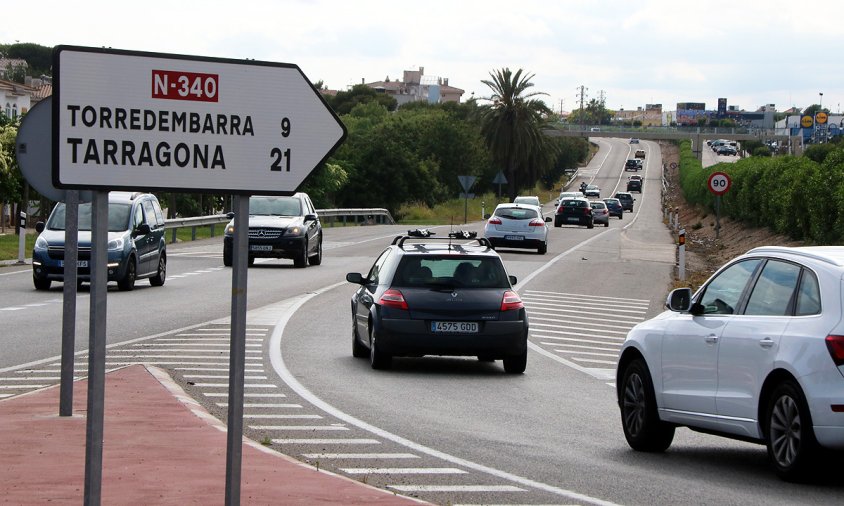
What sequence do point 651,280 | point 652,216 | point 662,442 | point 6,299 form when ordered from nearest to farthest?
point 662,442 < point 6,299 < point 651,280 < point 652,216

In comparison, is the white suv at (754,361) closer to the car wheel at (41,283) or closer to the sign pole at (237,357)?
the sign pole at (237,357)

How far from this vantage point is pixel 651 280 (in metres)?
34.4

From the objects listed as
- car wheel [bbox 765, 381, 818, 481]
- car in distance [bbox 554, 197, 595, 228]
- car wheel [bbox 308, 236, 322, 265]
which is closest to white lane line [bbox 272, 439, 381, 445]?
car wheel [bbox 765, 381, 818, 481]

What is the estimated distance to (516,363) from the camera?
16672 mm

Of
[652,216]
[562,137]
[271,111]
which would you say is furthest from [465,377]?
[562,137]

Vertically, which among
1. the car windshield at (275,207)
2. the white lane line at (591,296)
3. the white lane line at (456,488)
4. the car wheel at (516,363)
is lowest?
the white lane line at (591,296)

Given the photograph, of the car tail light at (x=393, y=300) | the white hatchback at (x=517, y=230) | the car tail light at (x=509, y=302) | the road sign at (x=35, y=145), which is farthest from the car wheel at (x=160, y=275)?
the road sign at (x=35, y=145)

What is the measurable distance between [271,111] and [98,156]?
0.74 meters

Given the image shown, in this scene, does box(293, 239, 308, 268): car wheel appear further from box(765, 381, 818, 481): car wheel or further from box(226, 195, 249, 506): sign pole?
box(226, 195, 249, 506): sign pole

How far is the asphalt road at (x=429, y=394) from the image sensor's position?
9.62m

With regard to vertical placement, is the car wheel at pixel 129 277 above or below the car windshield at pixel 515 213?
below

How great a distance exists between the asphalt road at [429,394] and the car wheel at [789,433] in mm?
150

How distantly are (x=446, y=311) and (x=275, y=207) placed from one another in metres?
20.0

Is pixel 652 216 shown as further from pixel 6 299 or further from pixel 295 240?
pixel 6 299
